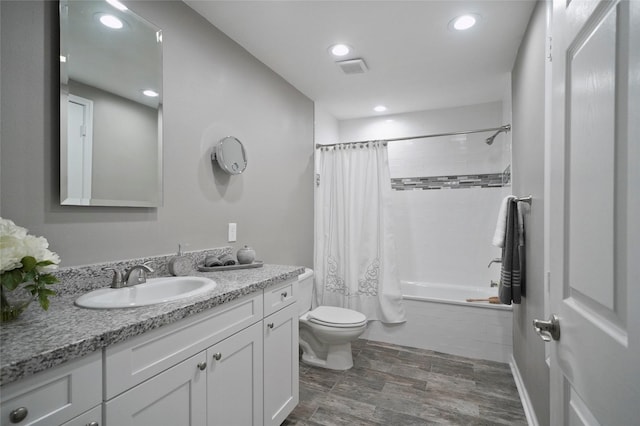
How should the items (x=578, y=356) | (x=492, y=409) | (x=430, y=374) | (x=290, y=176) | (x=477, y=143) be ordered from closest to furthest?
(x=578, y=356), (x=492, y=409), (x=430, y=374), (x=290, y=176), (x=477, y=143)

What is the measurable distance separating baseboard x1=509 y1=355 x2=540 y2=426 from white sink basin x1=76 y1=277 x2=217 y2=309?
193 centimetres

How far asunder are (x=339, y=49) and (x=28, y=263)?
7.08 ft

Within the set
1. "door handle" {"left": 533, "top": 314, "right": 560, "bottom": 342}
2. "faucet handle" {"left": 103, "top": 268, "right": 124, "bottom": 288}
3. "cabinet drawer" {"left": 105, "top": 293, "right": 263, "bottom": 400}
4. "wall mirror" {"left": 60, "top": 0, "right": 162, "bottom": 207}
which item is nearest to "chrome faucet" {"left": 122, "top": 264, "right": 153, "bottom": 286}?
"faucet handle" {"left": 103, "top": 268, "right": 124, "bottom": 288}

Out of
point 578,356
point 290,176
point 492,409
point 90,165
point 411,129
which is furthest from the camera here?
point 411,129

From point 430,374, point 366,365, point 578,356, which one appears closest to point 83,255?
point 578,356

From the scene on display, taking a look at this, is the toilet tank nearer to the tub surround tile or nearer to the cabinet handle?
the tub surround tile

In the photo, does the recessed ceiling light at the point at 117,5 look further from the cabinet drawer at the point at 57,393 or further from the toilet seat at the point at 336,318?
the toilet seat at the point at 336,318

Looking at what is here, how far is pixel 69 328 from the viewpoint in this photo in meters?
0.87

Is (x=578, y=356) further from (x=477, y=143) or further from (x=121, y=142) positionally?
(x=477, y=143)

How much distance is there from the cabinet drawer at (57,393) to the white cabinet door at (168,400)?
82 mm

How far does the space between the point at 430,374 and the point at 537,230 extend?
4.62 ft

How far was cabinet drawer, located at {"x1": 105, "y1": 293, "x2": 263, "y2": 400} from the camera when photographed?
89 cm

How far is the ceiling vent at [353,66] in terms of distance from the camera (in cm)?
243

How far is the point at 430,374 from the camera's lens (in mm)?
2436
